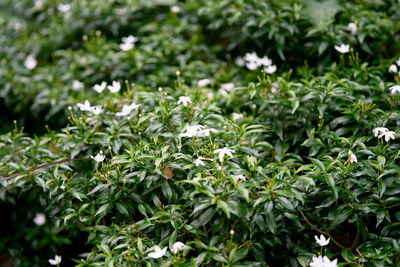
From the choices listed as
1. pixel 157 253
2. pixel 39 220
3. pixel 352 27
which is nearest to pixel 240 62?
pixel 352 27

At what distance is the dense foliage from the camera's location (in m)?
1.81

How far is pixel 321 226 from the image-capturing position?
2.04 m

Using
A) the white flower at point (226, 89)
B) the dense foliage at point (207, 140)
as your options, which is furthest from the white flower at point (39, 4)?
the white flower at point (226, 89)

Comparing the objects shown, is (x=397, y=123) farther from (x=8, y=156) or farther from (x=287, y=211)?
(x=8, y=156)

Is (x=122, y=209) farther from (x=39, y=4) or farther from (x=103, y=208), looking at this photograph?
(x=39, y=4)

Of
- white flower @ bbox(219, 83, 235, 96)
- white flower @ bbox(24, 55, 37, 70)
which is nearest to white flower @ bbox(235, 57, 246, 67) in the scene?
white flower @ bbox(219, 83, 235, 96)

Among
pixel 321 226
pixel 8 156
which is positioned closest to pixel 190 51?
pixel 8 156

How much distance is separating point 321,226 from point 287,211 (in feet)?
1.17

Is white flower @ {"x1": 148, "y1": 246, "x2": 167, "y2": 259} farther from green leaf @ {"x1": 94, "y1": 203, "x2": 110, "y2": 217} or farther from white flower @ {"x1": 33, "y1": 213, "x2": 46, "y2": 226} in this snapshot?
white flower @ {"x1": 33, "y1": 213, "x2": 46, "y2": 226}

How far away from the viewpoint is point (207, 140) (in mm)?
2061

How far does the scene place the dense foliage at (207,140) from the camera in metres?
1.81

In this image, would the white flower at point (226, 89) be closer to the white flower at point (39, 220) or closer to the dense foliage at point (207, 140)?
the dense foliage at point (207, 140)


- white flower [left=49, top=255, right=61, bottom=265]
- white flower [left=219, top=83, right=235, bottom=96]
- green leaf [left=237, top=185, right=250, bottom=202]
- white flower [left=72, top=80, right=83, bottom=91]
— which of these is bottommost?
white flower [left=49, top=255, right=61, bottom=265]

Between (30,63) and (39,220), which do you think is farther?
(30,63)
